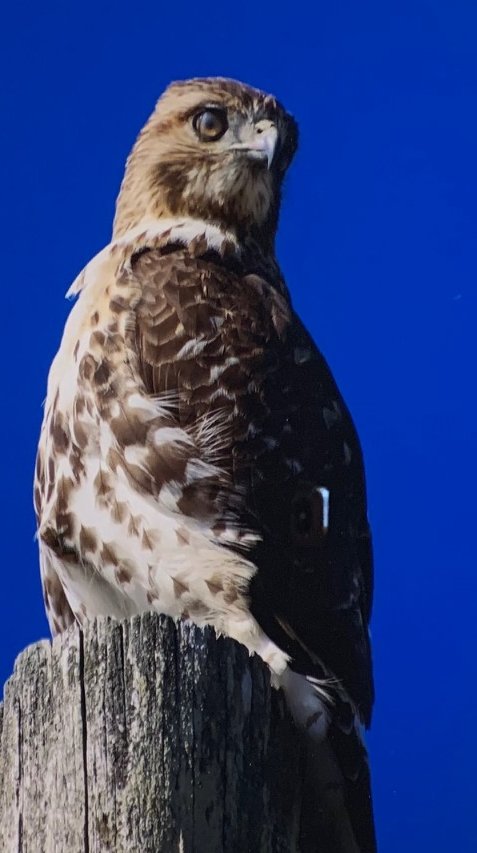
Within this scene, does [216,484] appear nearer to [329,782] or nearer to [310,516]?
[310,516]

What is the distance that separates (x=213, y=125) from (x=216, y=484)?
100 centimetres

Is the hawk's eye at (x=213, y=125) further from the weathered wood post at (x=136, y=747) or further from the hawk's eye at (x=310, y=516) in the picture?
the weathered wood post at (x=136, y=747)

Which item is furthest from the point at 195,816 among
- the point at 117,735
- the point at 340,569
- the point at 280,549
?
the point at 340,569

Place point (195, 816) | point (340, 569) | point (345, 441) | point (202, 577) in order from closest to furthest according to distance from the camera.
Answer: point (195, 816), point (202, 577), point (340, 569), point (345, 441)

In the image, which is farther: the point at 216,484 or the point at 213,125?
the point at 213,125

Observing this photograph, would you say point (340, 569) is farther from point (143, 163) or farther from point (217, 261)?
point (143, 163)

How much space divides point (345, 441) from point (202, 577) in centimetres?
56

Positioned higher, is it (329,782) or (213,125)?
(213,125)

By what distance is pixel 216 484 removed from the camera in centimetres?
216


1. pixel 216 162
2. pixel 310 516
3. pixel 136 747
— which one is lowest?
pixel 136 747

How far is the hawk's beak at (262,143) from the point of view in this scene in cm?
275

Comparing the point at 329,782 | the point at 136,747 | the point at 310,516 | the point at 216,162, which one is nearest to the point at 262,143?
the point at 216,162

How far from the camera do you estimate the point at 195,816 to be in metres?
1.40

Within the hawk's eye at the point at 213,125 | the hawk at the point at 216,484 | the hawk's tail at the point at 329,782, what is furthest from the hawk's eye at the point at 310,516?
the hawk's eye at the point at 213,125
